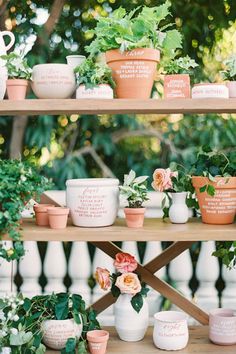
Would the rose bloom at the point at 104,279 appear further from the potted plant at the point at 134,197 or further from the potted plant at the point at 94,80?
the potted plant at the point at 94,80

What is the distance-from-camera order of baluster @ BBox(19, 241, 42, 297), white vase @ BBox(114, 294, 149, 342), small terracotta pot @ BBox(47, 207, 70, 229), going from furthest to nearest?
baluster @ BBox(19, 241, 42, 297)
white vase @ BBox(114, 294, 149, 342)
small terracotta pot @ BBox(47, 207, 70, 229)

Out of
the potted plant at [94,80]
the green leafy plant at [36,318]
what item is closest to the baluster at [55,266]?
the green leafy plant at [36,318]

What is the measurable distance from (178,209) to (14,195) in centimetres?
57

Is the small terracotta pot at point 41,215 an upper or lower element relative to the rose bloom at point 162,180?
lower

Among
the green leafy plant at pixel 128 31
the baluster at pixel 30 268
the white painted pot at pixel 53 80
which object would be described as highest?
the green leafy plant at pixel 128 31

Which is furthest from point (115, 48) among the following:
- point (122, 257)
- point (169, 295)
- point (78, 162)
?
point (78, 162)

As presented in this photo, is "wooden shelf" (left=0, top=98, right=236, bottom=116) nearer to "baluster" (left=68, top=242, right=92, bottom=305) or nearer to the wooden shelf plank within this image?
the wooden shelf plank

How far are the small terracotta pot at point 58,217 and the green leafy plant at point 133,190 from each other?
204 mm

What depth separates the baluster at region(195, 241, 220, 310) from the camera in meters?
2.65

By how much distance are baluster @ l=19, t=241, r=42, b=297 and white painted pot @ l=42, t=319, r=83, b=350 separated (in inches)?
22.6

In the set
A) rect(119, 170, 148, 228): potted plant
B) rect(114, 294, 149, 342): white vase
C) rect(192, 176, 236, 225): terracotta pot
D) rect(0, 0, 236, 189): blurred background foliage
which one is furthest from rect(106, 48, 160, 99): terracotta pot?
rect(0, 0, 236, 189): blurred background foliage

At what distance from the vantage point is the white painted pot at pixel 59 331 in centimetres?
207

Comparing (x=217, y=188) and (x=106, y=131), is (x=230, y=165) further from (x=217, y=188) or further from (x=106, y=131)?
(x=106, y=131)

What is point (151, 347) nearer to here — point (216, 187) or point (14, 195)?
point (216, 187)
